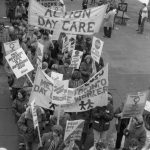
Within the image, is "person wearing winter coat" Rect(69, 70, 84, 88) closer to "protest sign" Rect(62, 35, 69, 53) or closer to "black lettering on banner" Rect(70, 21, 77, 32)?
"black lettering on banner" Rect(70, 21, 77, 32)

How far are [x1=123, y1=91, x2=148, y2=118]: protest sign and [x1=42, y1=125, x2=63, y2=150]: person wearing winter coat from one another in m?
1.50

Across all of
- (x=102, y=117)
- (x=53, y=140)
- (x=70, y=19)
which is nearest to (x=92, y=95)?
(x=102, y=117)

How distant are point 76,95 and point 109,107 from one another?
0.81m

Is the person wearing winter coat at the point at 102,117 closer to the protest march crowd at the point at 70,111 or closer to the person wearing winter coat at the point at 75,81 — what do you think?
the protest march crowd at the point at 70,111

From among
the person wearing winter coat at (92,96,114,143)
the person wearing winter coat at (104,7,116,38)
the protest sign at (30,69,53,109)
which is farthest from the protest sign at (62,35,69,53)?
the person wearing winter coat at (104,7,116,38)

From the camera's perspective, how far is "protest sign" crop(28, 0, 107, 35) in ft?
36.6

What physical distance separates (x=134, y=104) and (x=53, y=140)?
1886 mm

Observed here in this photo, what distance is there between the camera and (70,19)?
11.3 metres

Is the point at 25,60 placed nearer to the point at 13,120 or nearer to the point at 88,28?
the point at 13,120

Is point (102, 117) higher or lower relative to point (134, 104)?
lower

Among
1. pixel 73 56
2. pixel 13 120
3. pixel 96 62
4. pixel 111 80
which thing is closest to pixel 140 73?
pixel 111 80

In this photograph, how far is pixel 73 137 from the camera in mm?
7078

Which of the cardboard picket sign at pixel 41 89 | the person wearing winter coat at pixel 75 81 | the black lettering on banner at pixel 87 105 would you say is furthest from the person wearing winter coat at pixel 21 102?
the black lettering on banner at pixel 87 105

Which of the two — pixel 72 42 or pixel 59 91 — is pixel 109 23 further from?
pixel 59 91
